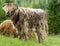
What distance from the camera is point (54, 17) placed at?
30.7 meters

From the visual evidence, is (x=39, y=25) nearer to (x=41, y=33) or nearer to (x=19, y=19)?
(x=41, y=33)

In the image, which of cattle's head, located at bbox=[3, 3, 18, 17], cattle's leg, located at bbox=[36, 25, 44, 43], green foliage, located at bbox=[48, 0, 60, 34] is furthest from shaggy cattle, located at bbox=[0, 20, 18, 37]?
green foliage, located at bbox=[48, 0, 60, 34]

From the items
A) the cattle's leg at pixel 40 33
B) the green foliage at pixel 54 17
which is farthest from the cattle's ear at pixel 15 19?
the green foliage at pixel 54 17

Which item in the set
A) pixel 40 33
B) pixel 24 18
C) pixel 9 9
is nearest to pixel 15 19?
pixel 24 18

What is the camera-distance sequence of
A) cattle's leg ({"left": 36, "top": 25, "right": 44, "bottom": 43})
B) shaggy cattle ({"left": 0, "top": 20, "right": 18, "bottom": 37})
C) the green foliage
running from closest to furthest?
shaggy cattle ({"left": 0, "top": 20, "right": 18, "bottom": 37})
cattle's leg ({"left": 36, "top": 25, "right": 44, "bottom": 43})
the green foliage

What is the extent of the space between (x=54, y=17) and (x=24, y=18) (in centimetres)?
1888

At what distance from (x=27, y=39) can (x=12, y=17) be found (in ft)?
3.43

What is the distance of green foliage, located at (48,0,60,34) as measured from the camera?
96.3ft

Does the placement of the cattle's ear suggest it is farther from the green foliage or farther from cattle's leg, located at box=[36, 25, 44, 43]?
the green foliage

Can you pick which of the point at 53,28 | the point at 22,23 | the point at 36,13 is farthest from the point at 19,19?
the point at 53,28

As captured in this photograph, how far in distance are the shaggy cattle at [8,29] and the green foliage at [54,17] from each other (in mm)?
16825

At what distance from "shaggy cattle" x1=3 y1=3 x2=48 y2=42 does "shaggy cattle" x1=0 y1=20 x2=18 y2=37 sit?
177 millimetres

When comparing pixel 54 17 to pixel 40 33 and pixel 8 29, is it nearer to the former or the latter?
pixel 40 33

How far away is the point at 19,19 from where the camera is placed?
11945mm
